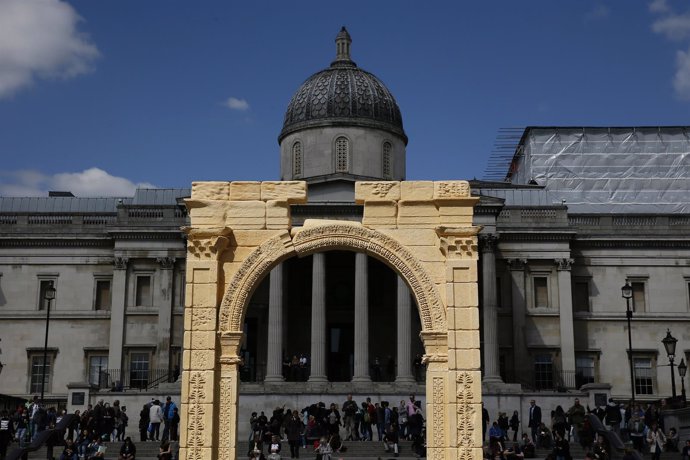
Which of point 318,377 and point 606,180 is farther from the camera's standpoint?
point 606,180

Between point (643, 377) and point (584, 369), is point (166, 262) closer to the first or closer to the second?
point (584, 369)

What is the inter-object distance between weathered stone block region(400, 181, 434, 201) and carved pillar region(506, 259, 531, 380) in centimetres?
3220

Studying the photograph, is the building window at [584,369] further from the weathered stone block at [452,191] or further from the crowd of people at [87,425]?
the weathered stone block at [452,191]

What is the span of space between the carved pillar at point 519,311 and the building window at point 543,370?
0.66m

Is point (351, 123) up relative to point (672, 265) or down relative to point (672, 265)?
up

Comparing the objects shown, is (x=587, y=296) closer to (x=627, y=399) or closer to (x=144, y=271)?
(x=627, y=399)

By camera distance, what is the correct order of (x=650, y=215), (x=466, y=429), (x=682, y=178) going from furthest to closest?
(x=682, y=178) → (x=650, y=215) → (x=466, y=429)

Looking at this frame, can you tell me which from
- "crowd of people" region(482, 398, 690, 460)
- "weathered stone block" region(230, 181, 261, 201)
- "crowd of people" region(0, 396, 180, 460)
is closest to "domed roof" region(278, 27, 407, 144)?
"crowd of people" region(0, 396, 180, 460)

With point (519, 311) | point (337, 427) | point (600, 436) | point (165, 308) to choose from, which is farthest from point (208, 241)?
point (519, 311)

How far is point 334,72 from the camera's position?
185 ft

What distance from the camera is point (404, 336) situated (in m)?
47.7

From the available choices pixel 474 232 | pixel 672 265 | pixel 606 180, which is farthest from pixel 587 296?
pixel 474 232

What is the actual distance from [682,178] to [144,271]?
35.9 m

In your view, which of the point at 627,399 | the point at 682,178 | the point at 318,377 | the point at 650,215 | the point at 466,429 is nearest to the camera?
the point at 466,429
